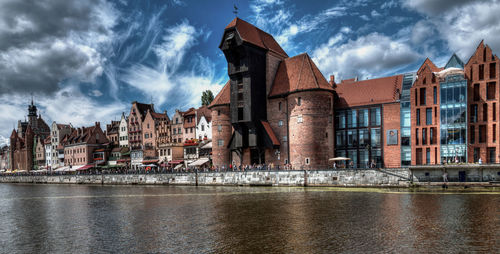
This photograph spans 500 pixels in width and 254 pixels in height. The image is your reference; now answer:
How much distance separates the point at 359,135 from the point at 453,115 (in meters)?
12.5

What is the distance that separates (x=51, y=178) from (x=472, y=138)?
84.2 metres

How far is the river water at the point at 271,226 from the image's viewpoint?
1856 cm

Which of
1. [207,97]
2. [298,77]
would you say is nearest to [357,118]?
[298,77]

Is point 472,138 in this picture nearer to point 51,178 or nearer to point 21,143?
point 51,178

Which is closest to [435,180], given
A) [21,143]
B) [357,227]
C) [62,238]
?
[357,227]

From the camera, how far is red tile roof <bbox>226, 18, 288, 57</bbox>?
56938 millimetres

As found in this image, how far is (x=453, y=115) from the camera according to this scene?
45375mm

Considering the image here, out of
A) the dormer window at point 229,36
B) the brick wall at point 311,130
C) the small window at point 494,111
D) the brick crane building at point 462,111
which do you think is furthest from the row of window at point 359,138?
the dormer window at point 229,36

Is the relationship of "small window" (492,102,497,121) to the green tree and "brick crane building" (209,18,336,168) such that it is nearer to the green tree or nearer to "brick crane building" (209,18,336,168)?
"brick crane building" (209,18,336,168)

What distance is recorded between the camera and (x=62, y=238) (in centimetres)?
2195

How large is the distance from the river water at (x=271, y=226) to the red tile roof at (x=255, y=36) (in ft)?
95.8

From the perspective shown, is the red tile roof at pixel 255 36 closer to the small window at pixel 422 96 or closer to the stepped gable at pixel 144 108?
the small window at pixel 422 96

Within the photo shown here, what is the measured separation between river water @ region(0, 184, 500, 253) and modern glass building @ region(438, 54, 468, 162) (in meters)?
11.8

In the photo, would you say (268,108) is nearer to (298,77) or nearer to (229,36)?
(298,77)
